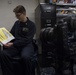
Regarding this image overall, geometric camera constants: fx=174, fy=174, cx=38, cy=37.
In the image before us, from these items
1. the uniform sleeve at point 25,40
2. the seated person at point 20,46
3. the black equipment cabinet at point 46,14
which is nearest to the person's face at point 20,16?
the seated person at point 20,46

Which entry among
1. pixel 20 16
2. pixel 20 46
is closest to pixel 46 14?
pixel 20 16

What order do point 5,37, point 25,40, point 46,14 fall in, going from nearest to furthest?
1. point 25,40
2. point 5,37
3. point 46,14

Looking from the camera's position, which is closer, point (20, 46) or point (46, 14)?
point (20, 46)

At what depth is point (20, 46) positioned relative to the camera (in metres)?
2.57

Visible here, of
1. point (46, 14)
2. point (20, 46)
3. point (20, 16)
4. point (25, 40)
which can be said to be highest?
point (20, 16)

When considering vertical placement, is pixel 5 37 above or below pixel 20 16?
below

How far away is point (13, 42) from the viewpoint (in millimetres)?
2613

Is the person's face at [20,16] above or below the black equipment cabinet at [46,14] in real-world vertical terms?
above

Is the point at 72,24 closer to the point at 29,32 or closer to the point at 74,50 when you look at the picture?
the point at 74,50

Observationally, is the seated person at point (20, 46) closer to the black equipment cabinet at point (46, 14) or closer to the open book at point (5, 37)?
the open book at point (5, 37)

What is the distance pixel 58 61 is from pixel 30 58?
39cm

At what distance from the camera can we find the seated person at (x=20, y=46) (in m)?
2.42

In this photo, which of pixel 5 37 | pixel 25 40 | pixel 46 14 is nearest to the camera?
pixel 25 40

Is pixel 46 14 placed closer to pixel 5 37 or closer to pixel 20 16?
pixel 20 16
